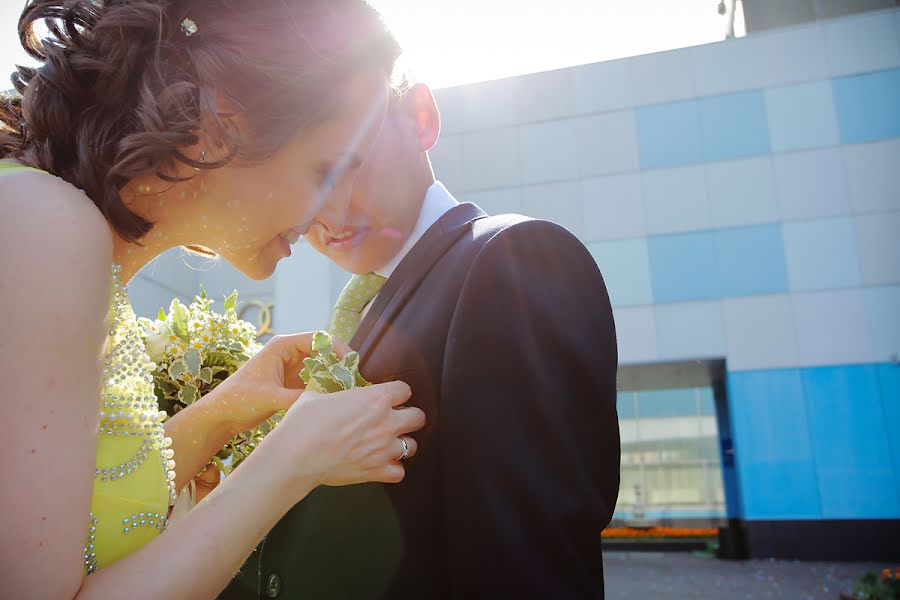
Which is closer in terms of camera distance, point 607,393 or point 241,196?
point 607,393

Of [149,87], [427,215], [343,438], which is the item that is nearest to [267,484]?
[343,438]

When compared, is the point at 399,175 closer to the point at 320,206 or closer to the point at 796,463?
the point at 320,206

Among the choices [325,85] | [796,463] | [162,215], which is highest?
[325,85]

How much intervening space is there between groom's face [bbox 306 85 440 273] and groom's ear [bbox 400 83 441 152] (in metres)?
0.05

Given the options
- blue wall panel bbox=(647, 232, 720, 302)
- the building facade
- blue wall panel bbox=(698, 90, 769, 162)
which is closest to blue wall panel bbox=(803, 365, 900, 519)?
the building facade

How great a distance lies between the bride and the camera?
1059 mm

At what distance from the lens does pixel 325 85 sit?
1.62 metres

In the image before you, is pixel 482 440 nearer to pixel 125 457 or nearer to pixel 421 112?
pixel 125 457

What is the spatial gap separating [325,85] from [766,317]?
14.8 m

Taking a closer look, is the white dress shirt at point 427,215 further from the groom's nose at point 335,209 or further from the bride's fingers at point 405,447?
the bride's fingers at point 405,447

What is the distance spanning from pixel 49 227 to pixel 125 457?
0.61 metres

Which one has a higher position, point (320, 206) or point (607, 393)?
point (320, 206)

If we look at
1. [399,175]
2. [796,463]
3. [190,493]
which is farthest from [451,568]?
[796,463]

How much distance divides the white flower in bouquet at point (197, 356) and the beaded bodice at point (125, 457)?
561 millimetres
